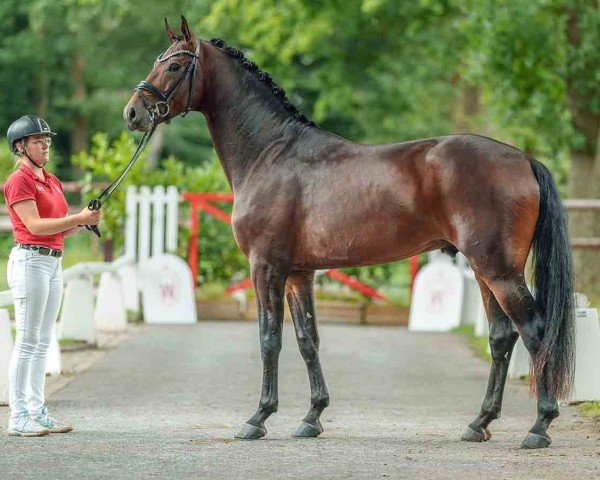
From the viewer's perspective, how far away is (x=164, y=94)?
9008mm

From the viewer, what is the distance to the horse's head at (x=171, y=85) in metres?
8.96

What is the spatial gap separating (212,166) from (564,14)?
6082mm

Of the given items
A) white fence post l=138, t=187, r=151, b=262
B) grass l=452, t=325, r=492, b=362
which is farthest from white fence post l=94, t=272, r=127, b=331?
grass l=452, t=325, r=492, b=362

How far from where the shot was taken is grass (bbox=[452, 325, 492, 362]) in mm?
14352

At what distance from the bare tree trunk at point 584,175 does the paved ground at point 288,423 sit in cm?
730

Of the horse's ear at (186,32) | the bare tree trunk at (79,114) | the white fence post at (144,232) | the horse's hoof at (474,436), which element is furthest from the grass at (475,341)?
the bare tree trunk at (79,114)

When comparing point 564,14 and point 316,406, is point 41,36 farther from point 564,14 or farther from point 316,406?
point 316,406

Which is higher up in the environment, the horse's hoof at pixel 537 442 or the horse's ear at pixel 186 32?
the horse's ear at pixel 186 32

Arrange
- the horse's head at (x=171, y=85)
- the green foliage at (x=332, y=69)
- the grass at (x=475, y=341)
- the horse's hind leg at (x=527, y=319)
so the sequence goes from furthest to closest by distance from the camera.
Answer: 1. the green foliage at (x=332, y=69)
2. the grass at (x=475, y=341)
3. the horse's head at (x=171, y=85)
4. the horse's hind leg at (x=527, y=319)

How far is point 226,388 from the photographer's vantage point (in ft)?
37.4

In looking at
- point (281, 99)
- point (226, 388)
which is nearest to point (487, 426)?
point (281, 99)

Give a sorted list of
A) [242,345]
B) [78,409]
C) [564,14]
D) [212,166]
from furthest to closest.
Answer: [564,14] < [212,166] < [242,345] < [78,409]

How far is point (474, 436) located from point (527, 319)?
31.7 inches

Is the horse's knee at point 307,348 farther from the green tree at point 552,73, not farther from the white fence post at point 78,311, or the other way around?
the green tree at point 552,73
